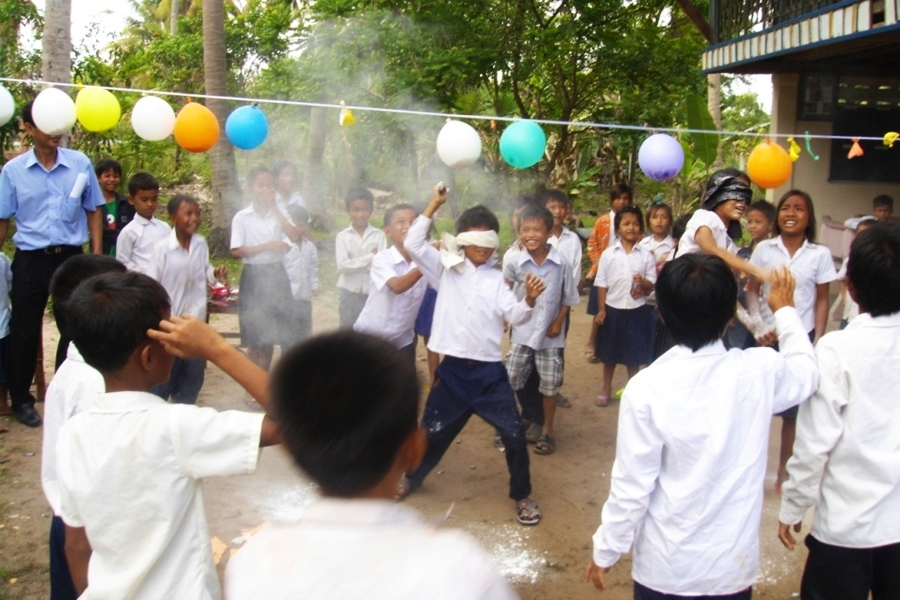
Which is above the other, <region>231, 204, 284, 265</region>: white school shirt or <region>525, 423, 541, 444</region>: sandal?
<region>231, 204, 284, 265</region>: white school shirt

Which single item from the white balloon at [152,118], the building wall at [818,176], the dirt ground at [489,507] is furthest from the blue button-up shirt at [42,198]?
the building wall at [818,176]

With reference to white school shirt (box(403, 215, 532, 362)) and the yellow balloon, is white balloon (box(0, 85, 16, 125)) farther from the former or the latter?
white school shirt (box(403, 215, 532, 362))

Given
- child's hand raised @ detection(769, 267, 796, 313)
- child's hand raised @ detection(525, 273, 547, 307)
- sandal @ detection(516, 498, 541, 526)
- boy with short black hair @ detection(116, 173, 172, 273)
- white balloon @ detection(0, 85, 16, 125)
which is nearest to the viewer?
child's hand raised @ detection(769, 267, 796, 313)

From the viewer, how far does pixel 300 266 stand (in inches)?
241

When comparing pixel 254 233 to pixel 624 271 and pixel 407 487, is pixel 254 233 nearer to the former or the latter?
pixel 407 487

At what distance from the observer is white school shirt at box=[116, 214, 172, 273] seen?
5.27m

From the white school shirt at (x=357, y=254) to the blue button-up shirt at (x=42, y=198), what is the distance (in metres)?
1.79

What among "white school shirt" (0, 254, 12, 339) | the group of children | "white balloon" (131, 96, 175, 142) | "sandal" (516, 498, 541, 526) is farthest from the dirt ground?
"white balloon" (131, 96, 175, 142)

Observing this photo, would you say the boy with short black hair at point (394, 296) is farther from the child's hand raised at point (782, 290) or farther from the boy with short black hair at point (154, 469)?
the boy with short black hair at point (154, 469)

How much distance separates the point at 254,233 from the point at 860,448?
4455 millimetres

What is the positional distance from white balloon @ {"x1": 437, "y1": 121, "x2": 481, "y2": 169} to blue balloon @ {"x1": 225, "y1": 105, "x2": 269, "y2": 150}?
1216mm

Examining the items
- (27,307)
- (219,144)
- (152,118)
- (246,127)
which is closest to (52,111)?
(152,118)

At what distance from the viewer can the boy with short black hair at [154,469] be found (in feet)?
6.04

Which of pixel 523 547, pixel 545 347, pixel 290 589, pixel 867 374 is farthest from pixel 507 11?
pixel 290 589
